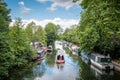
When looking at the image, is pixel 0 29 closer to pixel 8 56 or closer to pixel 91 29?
pixel 8 56

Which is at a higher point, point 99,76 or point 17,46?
point 17,46

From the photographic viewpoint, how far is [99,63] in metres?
35.8

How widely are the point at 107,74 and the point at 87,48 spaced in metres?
14.4

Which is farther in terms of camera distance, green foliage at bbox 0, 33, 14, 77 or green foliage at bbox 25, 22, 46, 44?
green foliage at bbox 25, 22, 46, 44

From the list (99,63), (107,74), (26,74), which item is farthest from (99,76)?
(26,74)

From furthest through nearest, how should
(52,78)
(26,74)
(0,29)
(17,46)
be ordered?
(17,46) → (26,74) → (52,78) → (0,29)

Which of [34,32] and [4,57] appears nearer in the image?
[4,57]

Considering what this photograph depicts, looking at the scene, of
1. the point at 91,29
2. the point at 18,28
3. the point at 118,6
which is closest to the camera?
the point at 118,6

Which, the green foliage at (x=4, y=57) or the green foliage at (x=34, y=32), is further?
the green foliage at (x=34, y=32)

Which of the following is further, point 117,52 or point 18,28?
point 117,52

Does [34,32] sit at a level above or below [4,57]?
above

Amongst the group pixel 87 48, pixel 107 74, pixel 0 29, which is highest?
pixel 0 29

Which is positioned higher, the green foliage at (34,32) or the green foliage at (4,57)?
the green foliage at (34,32)

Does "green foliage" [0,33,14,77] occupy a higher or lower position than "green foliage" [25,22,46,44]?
lower
